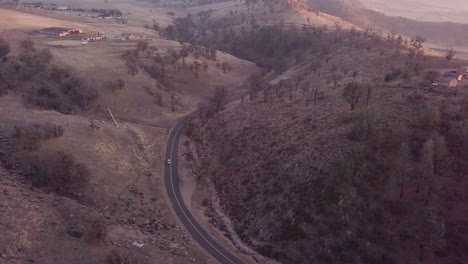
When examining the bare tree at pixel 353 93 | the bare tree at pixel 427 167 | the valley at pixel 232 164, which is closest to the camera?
the valley at pixel 232 164

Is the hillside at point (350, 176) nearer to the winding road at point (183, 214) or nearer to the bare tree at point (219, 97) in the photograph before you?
the winding road at point (183, 214)

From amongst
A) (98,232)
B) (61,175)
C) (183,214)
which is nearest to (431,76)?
(183,214)

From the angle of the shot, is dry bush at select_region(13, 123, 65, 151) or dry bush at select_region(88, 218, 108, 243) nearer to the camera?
dry bush at select_region(88, 218, 108, 243)

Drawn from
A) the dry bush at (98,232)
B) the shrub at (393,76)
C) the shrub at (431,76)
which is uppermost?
the shrub at (431,76)

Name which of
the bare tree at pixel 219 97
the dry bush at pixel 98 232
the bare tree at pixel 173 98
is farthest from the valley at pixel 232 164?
the bare tree at pixel 173 98

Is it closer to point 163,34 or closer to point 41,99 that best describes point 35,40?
point 41,99

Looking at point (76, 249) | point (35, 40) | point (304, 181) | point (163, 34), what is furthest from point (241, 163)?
point (163, 34)

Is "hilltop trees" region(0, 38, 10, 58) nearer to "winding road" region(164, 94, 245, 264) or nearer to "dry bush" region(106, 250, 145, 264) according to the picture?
"winding road" region(164, 94, 245, 264)

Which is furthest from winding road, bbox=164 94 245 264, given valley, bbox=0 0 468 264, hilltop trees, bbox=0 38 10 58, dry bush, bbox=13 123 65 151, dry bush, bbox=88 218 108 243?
hilltop trees, bbox=0 38 10 58

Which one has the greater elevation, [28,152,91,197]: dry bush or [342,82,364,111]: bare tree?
[342,82,364,111]: bare tree
